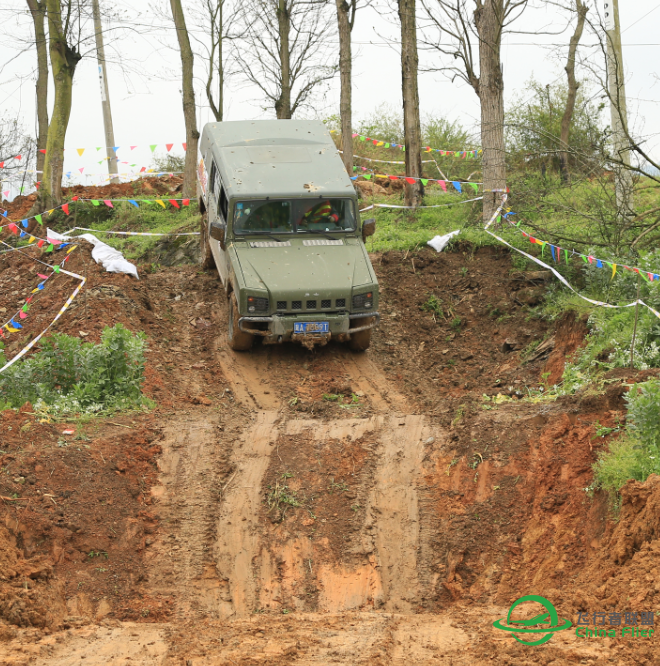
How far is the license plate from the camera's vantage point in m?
10.1

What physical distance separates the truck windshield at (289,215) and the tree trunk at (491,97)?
410cm

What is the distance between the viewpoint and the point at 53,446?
751 cm

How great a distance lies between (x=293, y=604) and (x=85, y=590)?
67.1 inches

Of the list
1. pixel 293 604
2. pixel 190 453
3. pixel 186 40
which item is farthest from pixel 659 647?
pixel 186 40

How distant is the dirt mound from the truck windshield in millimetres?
12683

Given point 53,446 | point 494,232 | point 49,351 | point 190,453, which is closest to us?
point 53,446

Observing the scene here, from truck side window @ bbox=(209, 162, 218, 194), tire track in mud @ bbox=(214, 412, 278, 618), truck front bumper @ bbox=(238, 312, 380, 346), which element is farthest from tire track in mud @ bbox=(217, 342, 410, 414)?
truck side window @ bbox=(209, 162, 218, 194)

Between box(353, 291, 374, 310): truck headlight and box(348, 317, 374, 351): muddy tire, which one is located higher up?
box(353, 291, 374, 310): truck headlight

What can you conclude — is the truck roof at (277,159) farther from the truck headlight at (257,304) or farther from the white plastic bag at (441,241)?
the white plastic bag at (441,241)

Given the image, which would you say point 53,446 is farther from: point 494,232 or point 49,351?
point 494,232

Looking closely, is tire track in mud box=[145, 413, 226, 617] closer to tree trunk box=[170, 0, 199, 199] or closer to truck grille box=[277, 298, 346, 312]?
truck grille box=[277, 298, 346, 312]

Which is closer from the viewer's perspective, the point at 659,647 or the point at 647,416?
the point at 659,647

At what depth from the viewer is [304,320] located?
10086mm

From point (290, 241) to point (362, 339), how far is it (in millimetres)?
1773
